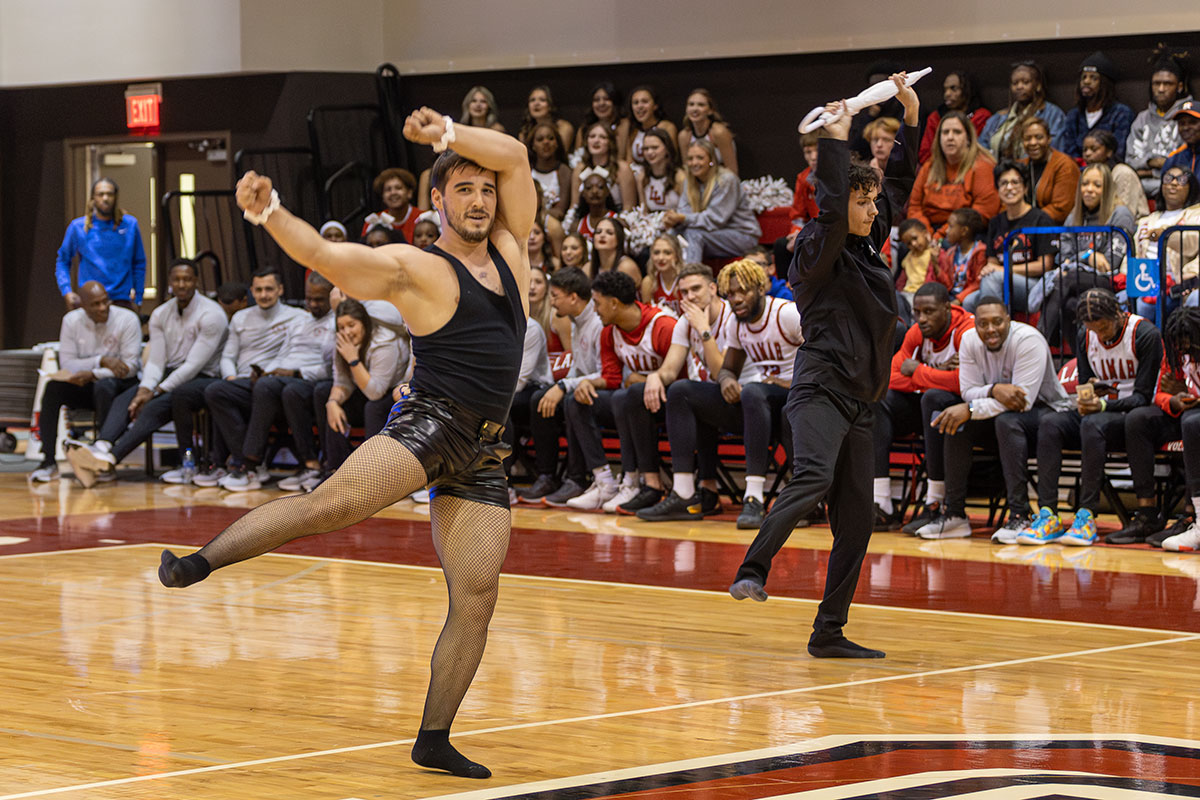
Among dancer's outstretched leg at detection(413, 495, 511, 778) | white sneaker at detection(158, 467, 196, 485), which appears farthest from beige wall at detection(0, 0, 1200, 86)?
dancer's outstretched leg at detection(413, 495, 511, 778)

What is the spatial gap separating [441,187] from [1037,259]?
22.7ft

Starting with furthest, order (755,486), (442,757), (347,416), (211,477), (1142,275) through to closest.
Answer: (211,477)
(347,416)
(1142,275)
(755,486)
(442,757)

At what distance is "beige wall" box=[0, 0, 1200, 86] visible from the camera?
12.8 metres

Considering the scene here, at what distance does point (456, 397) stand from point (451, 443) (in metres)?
0.12

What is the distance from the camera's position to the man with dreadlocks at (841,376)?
548 centimetres

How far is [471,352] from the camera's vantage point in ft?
13.4

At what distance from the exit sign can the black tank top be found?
1227 centimetres

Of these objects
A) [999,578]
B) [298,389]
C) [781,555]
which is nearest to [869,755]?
[999,578]

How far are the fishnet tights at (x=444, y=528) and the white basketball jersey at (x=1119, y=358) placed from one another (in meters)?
5.54

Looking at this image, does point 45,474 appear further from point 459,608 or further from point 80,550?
point 459,608

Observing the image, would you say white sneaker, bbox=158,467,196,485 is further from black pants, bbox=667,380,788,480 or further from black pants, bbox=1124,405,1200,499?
black pants, bbox=1124,405,1200,499

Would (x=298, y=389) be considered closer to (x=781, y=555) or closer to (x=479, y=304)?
(x=781, y=555)

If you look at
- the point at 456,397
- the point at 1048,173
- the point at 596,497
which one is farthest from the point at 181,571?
the point at 1048,173

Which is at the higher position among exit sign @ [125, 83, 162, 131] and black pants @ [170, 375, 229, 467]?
exit sign @ [125, 83, 162, 131]
